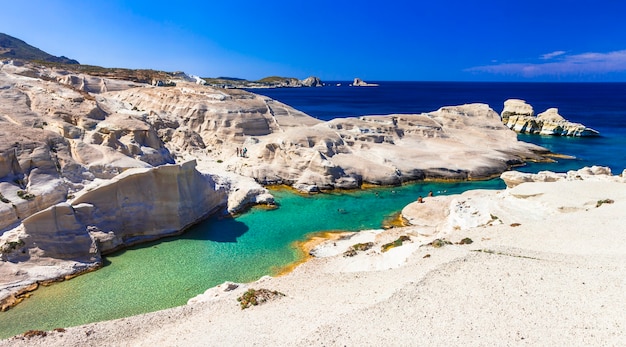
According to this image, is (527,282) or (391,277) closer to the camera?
(527,282)

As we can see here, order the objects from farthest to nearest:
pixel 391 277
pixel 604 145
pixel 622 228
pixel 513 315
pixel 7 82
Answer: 1. pixel 604 145
2. pixel 7 82
3. pixel 622 228
4. pixel 391 277
5. pixel 513 315

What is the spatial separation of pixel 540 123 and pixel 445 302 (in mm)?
72983

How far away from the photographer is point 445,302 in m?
12.5

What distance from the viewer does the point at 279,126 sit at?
52000 millimetres

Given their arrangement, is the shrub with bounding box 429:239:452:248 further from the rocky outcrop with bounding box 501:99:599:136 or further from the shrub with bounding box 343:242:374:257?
the rocky outcrop with bounding box 501:99:599:136

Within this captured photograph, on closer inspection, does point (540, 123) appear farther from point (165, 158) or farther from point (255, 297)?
point (255, 297)

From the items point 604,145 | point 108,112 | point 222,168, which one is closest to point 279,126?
point 222,168

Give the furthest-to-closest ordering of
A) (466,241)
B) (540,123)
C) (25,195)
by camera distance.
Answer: (540,123)
(25,195)
(466,241)

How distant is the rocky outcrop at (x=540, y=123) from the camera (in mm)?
69000

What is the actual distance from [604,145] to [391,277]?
60.5 meters

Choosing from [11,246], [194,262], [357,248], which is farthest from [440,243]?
[11,246]

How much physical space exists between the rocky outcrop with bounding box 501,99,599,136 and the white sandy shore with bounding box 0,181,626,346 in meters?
57.8

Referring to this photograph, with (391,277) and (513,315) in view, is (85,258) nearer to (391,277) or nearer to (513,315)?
(391,277)

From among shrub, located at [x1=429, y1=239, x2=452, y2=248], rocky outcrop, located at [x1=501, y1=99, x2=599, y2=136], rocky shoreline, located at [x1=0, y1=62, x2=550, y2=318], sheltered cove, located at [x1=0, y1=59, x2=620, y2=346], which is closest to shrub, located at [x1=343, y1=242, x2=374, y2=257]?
shrub, located at [x1=429, y1=239, x2=452, y2=248]
